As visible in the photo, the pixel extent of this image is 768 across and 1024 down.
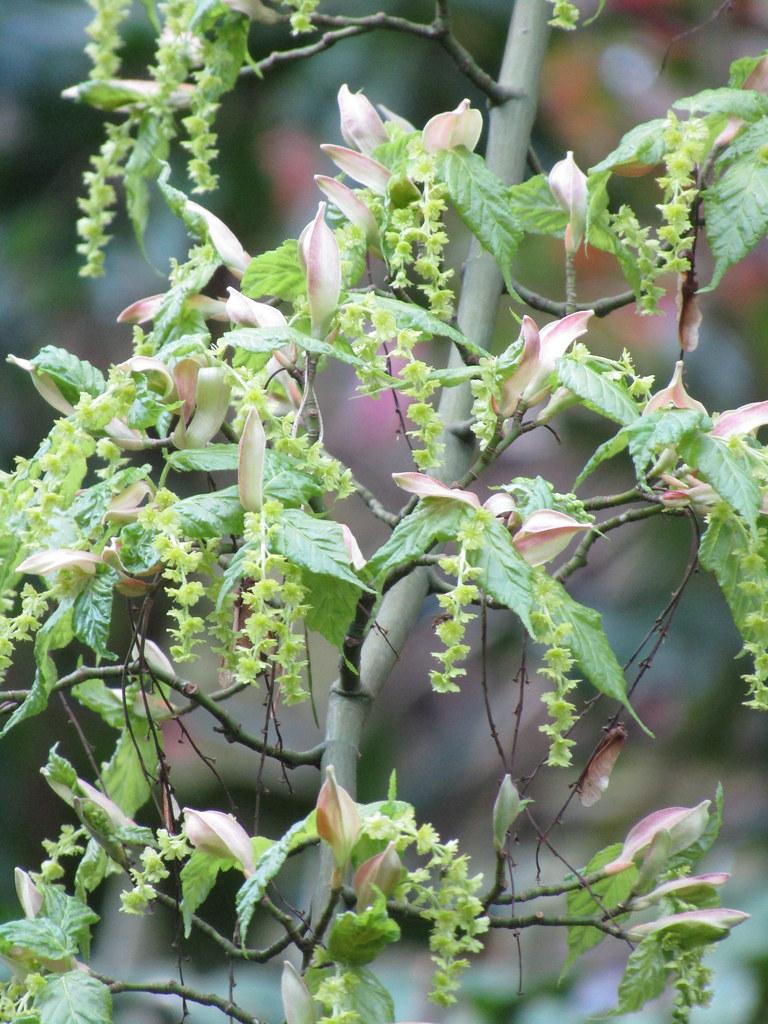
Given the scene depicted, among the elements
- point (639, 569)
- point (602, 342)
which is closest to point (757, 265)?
point (602, 342)

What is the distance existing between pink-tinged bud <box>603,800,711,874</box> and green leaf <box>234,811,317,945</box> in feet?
0.51

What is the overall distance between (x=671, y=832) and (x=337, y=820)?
0.55 feet

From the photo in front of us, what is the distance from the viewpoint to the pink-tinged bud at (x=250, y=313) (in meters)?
0.50

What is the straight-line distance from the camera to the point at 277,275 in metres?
0.54

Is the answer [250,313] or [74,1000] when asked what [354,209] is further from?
[74,1000]

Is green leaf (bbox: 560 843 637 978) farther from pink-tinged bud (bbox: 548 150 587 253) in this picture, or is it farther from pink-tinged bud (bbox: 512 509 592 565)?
pink-tinged bud (bbox: 548 150 587 253)

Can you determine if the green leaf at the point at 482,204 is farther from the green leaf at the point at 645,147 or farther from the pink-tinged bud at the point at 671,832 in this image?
the pink-tinged bud at the point at 671,832

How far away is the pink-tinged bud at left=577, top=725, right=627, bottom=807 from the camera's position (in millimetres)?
529

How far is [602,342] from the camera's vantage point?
4.99 ft

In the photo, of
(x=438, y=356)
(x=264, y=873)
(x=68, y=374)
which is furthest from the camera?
(x=438, y=356)

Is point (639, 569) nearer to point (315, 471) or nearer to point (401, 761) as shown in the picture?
point (401, 761)

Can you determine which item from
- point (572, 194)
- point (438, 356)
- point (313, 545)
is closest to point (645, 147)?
point (572, 194)

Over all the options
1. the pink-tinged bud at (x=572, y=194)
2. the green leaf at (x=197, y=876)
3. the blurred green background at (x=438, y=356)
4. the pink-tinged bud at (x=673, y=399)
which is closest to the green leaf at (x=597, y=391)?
the pink-tinged bud at (x=673, y=399)

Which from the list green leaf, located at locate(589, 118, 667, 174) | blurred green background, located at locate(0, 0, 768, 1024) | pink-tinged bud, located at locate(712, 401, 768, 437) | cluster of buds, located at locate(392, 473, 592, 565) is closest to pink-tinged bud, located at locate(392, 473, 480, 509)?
cluster of buds, located at locate(392, 473, 592, 565)
